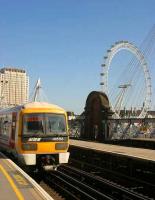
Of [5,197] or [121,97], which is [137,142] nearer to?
[5,197]

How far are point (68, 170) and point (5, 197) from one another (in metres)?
12.1

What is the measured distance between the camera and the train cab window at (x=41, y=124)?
18.0 m

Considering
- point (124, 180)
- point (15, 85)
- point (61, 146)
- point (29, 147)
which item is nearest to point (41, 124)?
point (29, 147)

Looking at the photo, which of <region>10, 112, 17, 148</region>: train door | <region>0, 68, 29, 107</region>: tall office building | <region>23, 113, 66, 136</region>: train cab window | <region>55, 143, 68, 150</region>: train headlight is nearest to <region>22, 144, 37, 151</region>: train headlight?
<region>23, 113, 66, 136</region>: train cab window

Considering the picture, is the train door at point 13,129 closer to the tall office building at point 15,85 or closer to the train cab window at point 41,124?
the train cab window at point 41,124

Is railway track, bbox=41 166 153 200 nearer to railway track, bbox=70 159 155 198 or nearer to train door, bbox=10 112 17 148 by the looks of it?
railway track, bbox=70 159 155 198

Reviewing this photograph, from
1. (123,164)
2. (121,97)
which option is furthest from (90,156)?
(121,97)

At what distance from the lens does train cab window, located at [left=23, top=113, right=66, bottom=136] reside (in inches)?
707

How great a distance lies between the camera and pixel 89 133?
4016 cm

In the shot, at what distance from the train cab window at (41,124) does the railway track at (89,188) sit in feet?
7.01

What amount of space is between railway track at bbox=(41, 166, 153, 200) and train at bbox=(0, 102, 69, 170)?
109cm

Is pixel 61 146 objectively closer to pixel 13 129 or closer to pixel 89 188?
pixel 13 129

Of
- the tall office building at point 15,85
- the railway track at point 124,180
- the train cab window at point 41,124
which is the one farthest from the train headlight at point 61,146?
the tall office building at point 15,85

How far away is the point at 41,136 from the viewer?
17828 millimetres
